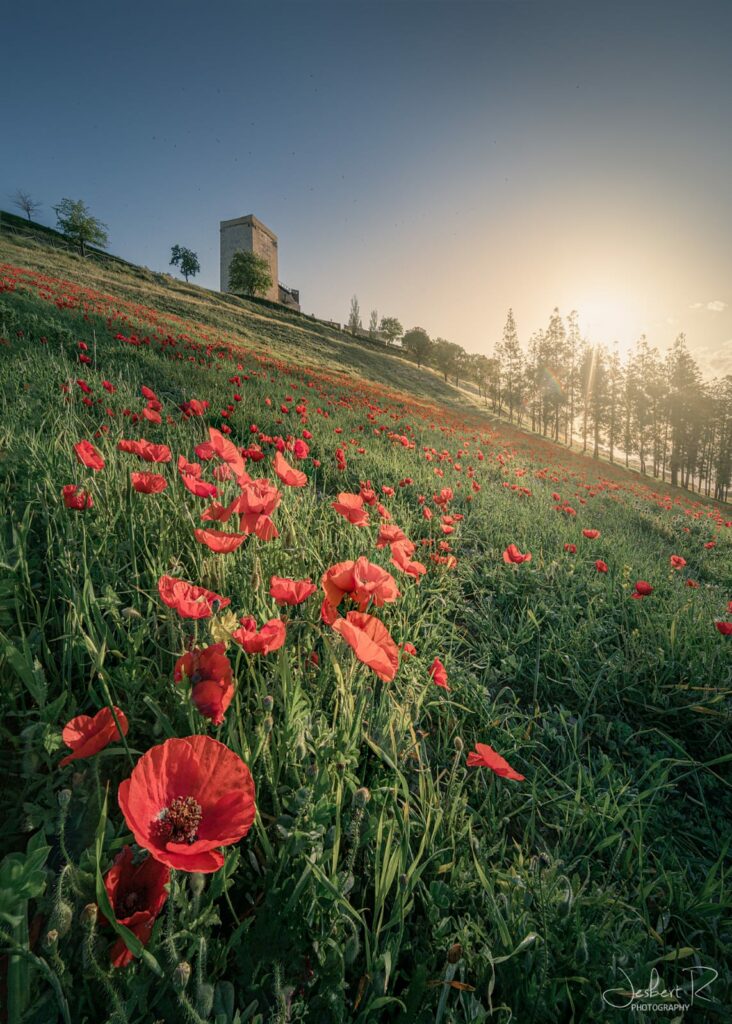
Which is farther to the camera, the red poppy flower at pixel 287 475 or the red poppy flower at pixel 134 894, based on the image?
the red poppy flower at pixel 287 475

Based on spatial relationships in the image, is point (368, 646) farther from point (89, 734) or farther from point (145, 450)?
point (145, 450)

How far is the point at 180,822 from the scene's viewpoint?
0.74 m

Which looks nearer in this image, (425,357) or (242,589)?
(242,589)

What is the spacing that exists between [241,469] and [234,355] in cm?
944

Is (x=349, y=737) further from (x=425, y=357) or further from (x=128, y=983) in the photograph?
(x=425, y=357)

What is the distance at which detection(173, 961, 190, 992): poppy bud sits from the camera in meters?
0.61

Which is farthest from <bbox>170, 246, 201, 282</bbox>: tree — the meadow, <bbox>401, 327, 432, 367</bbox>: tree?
the meadow

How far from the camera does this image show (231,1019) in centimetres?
75

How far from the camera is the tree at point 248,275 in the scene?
49875 mm

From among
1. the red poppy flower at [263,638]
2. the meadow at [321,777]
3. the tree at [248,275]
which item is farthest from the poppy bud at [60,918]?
the tree at [248,275]

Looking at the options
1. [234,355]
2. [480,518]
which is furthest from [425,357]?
[480,518]

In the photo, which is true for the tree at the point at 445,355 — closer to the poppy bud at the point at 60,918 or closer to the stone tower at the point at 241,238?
the stone tower at the point at 241,238

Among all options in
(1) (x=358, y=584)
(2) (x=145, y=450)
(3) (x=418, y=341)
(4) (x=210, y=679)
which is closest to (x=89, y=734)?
(4) (x=210, y=679)

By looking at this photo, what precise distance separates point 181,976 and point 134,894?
218 millimetres
